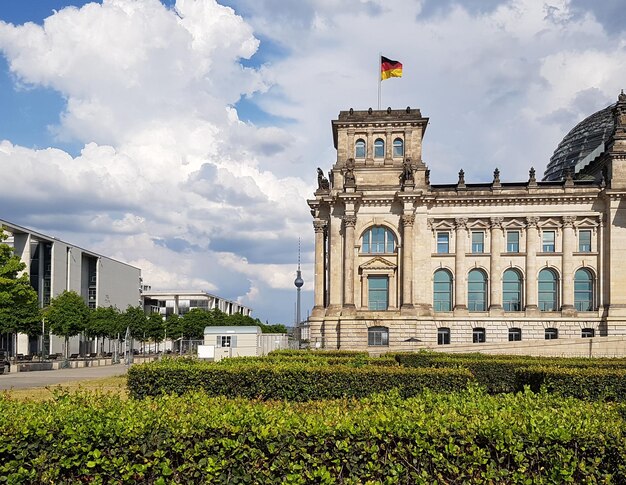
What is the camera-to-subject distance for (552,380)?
2297 centimetres

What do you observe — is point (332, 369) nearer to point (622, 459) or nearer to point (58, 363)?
point (622, 459)

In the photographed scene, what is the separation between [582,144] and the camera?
89.9m

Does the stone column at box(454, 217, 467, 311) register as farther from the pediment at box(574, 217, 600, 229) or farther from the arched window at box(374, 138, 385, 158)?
the pediment at box(574, 217, 600, 229)

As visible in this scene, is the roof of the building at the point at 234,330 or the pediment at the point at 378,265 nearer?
the roof of the building at the point at 234,330

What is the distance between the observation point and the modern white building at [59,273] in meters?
85.7

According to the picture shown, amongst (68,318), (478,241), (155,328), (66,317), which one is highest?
(478,241)

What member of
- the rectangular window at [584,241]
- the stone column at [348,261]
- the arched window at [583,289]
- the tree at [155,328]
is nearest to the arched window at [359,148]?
the stone column at [348,261]

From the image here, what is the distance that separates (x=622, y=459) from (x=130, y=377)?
677 inches

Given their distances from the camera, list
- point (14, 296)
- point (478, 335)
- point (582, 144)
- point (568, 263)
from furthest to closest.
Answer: point (582, 144) < point (478, 335) < point (568, 263) < point (14, 296)

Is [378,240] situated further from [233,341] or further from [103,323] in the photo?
[103,323]

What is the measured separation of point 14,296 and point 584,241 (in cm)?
5619

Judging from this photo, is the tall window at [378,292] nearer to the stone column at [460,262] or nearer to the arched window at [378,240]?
the arched window at [378,240]

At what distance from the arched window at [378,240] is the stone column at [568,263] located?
18230 millimetres

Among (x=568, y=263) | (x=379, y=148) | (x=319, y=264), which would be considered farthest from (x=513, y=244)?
(x=319, y=264)
